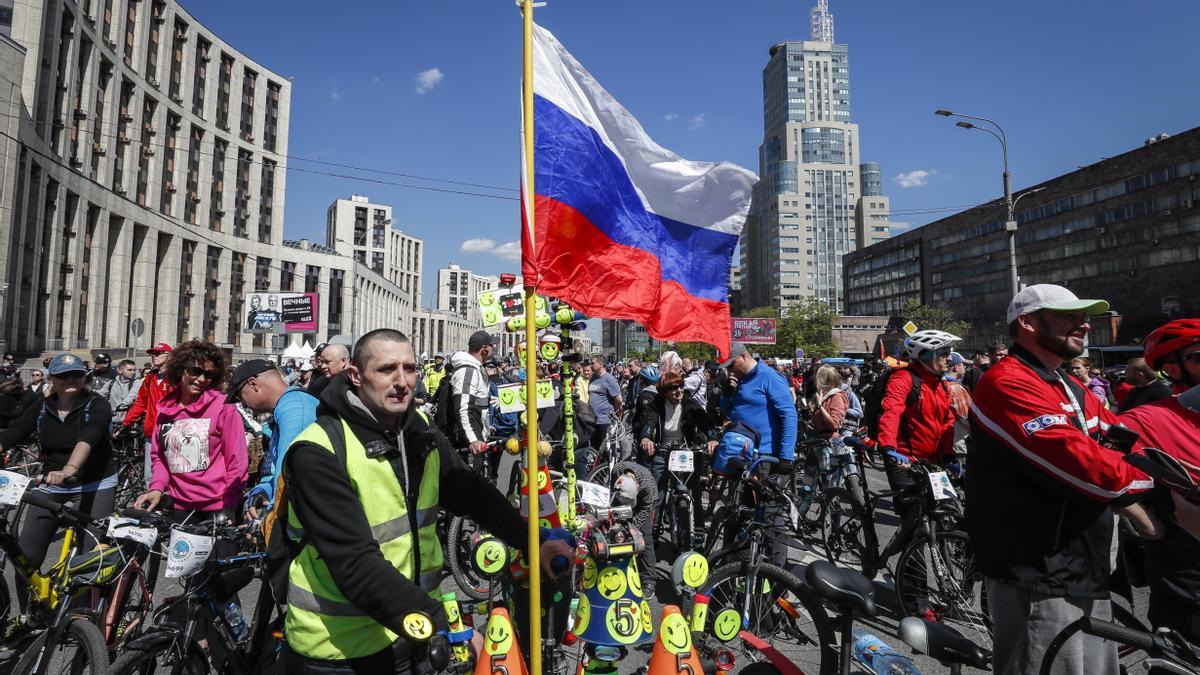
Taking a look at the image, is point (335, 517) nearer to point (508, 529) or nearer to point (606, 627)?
point (508, 529)

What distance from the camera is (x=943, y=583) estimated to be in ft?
15.0

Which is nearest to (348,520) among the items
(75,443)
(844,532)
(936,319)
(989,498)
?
(989,498)

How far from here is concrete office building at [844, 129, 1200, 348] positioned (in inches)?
1978

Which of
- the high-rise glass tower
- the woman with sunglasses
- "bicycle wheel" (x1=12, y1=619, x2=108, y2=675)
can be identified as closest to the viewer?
"bicycle wheel" (x1=12, y1=619, x2=108, y2=675)

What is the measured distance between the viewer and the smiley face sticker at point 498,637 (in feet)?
8.16

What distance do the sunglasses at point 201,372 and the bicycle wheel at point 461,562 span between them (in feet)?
7.25

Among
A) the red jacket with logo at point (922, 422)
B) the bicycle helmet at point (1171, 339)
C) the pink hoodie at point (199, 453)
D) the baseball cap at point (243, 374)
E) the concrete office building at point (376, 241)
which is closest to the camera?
the bicycle helmet at point (1171, 339)

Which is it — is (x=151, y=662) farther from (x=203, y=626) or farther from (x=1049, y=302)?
(x=1049, y=302)

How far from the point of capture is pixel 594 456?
9367 millimetres

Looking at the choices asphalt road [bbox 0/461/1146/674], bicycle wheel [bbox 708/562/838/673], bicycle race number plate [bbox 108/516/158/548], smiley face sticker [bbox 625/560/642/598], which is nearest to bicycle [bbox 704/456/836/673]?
bicycle wheel [bbox 708/562/838/673]

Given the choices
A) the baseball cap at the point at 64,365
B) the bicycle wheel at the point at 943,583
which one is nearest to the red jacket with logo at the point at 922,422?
the bicycle wheel at the point at 943,583

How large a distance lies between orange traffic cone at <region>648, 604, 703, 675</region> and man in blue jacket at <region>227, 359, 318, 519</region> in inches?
85.6

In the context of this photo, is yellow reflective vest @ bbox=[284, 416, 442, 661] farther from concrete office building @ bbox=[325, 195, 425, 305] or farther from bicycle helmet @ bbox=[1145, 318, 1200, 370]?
concrete office building @ bbox=[325, 195, 425, 305]

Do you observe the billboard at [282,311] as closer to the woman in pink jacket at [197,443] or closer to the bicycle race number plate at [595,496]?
the woman in pink jacket at [197,443]
